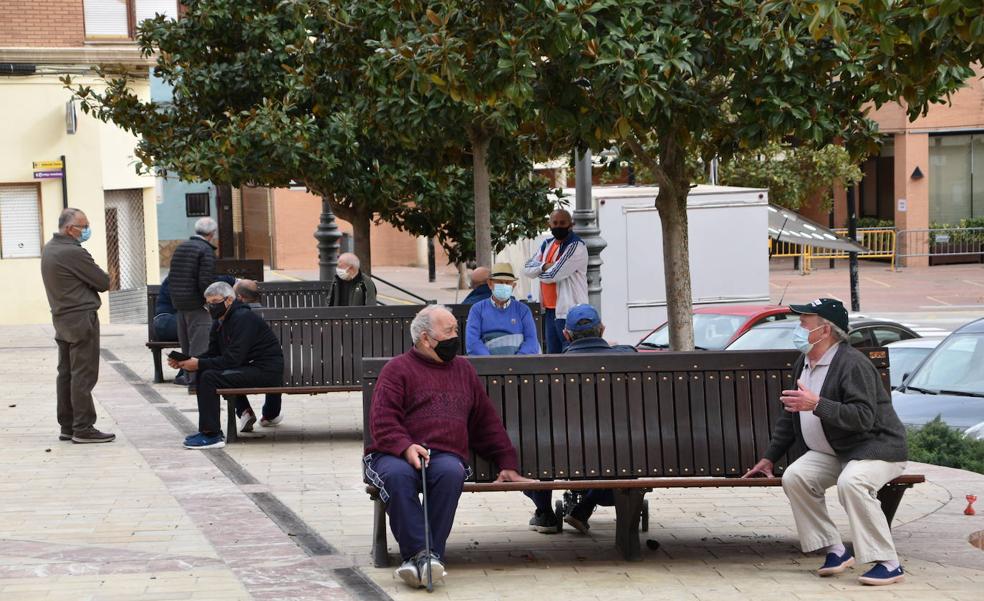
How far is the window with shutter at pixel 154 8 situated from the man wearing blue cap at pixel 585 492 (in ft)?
60.5

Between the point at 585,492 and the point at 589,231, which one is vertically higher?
the point at 589,231

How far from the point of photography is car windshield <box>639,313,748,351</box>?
1521 cm

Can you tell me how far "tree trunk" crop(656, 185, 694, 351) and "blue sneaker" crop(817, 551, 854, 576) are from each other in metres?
3.84

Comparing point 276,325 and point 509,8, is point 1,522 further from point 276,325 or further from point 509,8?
point 509,8

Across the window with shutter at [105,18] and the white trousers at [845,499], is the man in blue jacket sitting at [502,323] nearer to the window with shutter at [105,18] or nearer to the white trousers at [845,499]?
the white trousers at [845,499]

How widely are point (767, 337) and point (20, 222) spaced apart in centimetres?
1462

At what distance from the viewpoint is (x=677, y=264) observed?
1105 cm

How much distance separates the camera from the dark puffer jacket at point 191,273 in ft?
47.2

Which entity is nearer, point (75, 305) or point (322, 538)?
point (322, 538)

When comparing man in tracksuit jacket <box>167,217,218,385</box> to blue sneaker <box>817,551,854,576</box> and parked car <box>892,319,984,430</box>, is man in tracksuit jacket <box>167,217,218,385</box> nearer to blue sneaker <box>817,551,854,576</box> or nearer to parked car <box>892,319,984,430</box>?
parked car <box>892,319,984,430</box>

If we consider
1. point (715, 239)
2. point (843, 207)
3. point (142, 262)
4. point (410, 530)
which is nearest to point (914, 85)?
point (410, 530)

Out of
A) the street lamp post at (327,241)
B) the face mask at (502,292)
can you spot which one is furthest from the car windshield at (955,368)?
the street lamp post at (327,241)

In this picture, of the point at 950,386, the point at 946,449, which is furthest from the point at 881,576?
the point at 950,386

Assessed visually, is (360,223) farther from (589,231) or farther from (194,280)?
(194,280)
